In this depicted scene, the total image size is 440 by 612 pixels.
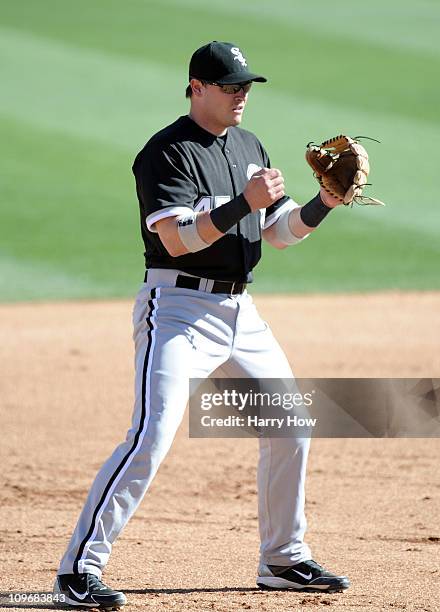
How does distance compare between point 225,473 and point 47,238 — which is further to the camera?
point 47,238

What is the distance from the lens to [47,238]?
12.4 meters

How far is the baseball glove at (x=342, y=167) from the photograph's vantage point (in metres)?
4.37

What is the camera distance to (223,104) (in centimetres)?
423

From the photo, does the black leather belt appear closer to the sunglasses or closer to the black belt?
the black belt

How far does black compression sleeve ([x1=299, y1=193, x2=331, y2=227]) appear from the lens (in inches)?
176

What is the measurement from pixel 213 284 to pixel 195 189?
35 cm

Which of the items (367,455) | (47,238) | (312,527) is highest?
(47,238)

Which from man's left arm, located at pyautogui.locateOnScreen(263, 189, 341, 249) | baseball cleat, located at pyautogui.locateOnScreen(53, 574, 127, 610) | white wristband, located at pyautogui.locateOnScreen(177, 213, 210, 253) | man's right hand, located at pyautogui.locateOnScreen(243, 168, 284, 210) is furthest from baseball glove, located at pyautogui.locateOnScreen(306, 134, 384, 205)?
baseball cleat, located at pyautogui.locateOnScreen(53, 574, 127, 610)

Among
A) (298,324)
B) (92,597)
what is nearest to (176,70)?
(298,324)

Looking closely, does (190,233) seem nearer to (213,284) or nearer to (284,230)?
(213,284)

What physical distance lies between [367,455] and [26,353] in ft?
10.7

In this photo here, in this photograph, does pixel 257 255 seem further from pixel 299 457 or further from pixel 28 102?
pixel 28 102

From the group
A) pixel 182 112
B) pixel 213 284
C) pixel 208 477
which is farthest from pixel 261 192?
pixel 182 112

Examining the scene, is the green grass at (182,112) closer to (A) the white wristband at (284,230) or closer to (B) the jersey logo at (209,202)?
(A) the white wristband at (284,230)
